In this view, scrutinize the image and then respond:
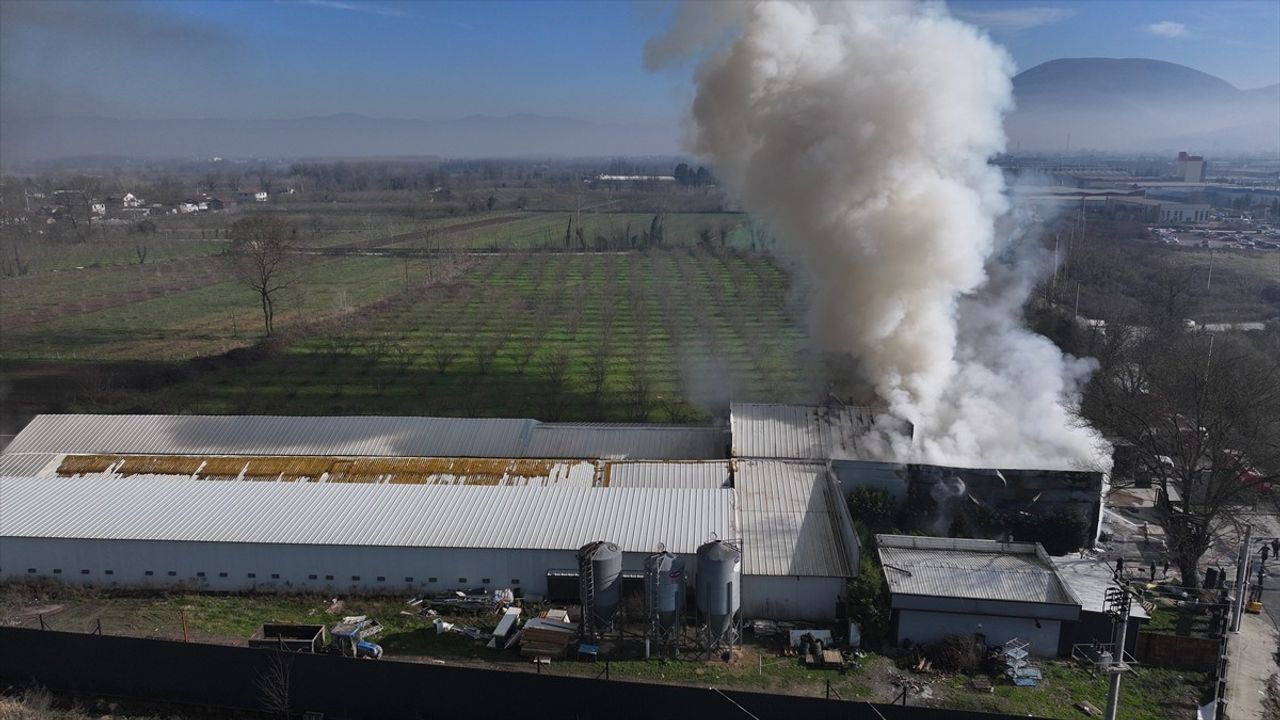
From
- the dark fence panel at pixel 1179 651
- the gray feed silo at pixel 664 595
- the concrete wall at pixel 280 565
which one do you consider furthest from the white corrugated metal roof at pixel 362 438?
the dark fence panel at pixel 1179 651

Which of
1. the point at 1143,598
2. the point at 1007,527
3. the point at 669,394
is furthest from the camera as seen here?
the point at 669,394

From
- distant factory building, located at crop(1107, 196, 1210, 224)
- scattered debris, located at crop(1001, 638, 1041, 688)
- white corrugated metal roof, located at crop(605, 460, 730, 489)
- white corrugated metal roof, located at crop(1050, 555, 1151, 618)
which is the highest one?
distant factory building, located at crop(1107, 196, 1210, 224)

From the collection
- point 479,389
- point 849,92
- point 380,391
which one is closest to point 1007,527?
point 849,92

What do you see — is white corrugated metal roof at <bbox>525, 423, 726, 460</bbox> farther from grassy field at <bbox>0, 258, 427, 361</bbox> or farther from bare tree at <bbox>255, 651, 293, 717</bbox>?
grassy field at <bbox>0, 258, 427, 361</bbox>

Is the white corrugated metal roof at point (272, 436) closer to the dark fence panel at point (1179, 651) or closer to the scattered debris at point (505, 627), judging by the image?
the scattered debris at point (505, 627)

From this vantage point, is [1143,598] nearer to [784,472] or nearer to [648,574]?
[784,472]

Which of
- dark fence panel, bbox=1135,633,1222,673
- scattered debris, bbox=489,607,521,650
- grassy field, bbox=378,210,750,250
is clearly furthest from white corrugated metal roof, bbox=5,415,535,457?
grassy field, bbox=378,210,750,250
